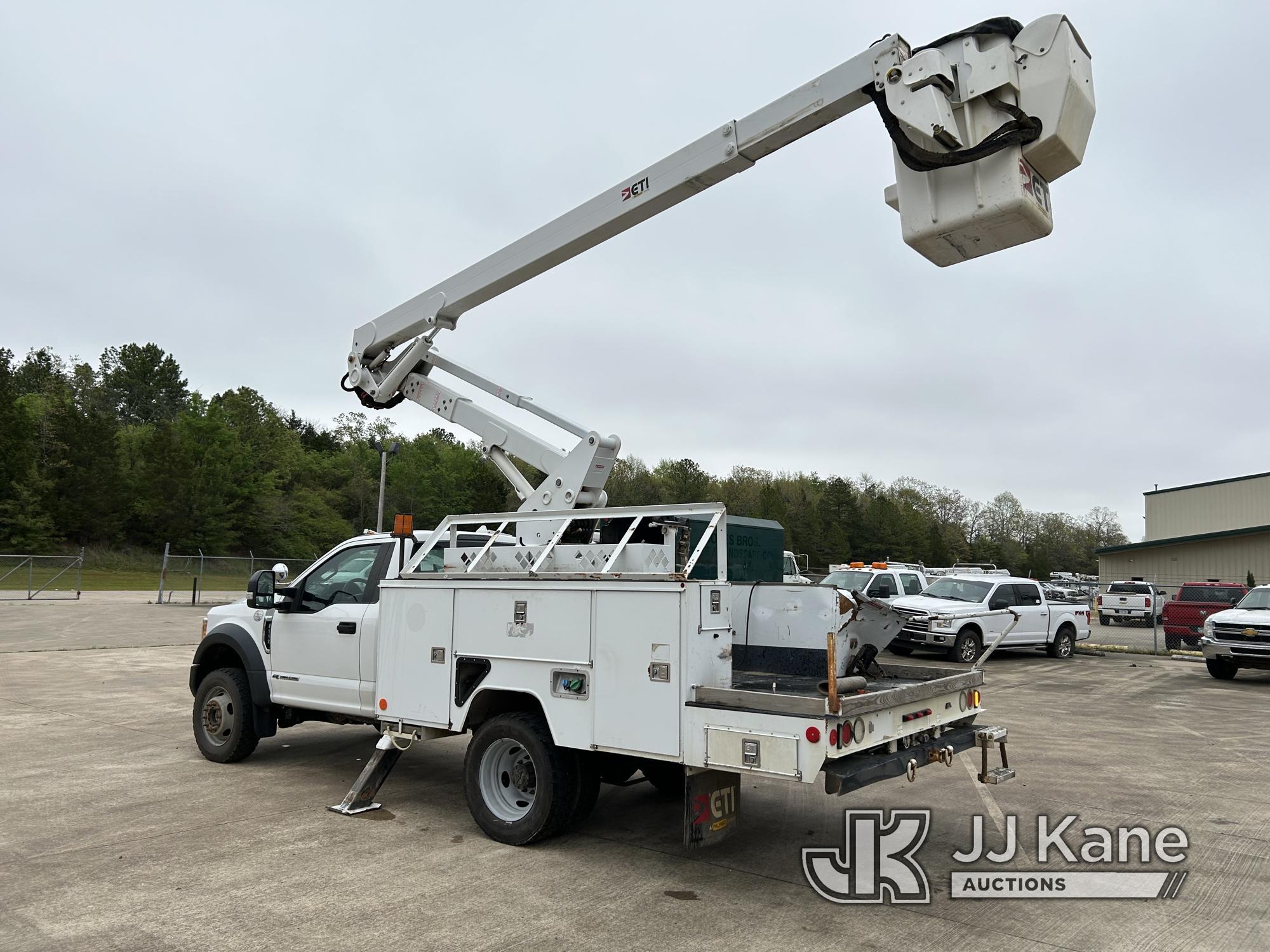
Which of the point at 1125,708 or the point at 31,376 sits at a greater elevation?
the point at 31,376

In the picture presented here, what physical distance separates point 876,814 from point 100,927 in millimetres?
4996

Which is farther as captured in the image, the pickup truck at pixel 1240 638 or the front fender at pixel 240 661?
the pickup truck at pixel 1240 638

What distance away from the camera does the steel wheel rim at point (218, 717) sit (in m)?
8.09

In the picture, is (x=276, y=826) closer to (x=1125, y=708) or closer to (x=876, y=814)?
(x=876, y=814)

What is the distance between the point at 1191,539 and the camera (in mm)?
47062

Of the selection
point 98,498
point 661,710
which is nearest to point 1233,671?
point 661,710

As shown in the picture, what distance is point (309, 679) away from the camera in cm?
745

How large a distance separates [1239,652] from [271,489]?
72.3m

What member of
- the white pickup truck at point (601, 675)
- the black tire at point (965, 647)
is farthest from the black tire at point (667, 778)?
the black tire at point (965, 647)

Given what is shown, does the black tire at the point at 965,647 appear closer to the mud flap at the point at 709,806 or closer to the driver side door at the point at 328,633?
the driver side door at the point at 328,633

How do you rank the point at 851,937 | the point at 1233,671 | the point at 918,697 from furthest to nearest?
the point at 1233,671
the point at 918,697
the point at 851,937

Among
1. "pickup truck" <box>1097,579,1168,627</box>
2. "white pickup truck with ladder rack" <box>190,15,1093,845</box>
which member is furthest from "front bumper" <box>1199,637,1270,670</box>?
"pickup truck" <box>1097,579,1168,627</box>

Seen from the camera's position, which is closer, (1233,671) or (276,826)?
(276,826)

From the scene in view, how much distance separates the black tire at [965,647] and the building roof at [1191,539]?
35.0m
